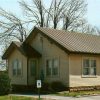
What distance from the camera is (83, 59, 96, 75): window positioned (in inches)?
1372

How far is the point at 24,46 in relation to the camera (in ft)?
121

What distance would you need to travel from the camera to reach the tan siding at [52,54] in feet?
110

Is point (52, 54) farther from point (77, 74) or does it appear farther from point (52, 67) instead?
point (77, 74)

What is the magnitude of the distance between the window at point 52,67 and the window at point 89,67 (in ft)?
8.04

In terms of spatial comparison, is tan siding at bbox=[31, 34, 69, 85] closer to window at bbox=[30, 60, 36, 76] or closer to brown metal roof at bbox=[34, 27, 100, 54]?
window at bbox=[30, 60, 36, 76]

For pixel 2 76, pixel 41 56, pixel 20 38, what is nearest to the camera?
pixel 2 76

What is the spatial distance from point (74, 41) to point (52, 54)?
8.42 ft

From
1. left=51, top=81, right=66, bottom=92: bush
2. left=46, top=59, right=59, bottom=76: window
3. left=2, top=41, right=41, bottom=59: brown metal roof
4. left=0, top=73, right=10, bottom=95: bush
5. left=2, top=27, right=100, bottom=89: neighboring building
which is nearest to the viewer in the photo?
left=0, top=73, right=10, bottom=95: bush

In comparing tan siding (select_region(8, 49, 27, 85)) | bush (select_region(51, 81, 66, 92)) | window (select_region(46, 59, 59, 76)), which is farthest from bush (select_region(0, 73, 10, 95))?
window (select_region(46, 59, 59, 76))

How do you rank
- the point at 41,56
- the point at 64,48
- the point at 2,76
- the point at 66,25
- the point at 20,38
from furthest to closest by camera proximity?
1. the point at 66,25
2. the point at 20,38
3. the point at 41,56
4. the point at 64,48
5. the point at 2,76

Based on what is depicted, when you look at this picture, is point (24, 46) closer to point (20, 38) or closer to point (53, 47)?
point (53, 47)

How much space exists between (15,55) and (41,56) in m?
2.60

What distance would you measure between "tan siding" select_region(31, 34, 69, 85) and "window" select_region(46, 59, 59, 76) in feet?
1.21

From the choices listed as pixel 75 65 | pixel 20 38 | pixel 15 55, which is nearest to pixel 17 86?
pixel 15 55
